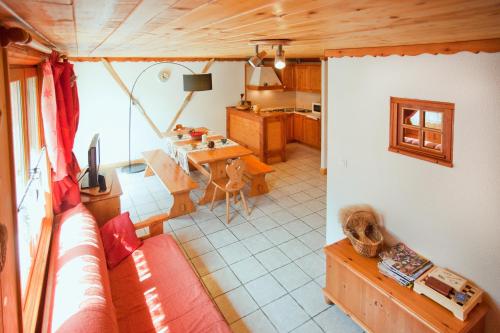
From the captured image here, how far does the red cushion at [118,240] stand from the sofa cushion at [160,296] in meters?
0.06

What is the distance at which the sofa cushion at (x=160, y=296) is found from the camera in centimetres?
221

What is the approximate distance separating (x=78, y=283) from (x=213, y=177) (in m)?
3.09

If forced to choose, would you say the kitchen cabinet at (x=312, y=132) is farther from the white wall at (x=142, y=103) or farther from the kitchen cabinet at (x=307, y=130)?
the white wall at (x=142, y=103)

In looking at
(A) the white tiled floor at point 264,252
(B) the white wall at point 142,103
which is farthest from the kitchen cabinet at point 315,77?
(A) the white tiled floor at point 264,252

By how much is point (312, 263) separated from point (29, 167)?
8.80ft

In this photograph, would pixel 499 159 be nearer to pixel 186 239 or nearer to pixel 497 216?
pixel 497 216

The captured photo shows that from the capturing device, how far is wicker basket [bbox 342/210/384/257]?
2652 mm

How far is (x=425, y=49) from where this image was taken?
2.22 meters

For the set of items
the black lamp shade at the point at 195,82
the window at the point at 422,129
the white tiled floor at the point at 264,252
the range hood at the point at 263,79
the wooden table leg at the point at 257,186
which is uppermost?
the range hood at the point at 263,79

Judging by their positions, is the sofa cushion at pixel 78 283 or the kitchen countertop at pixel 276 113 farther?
the kitchen countertop at pixel 276 113

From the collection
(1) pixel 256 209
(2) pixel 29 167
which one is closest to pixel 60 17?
(2) pixel 29 167

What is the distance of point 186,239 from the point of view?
161 inches

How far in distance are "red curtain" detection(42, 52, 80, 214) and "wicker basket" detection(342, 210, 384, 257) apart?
7.53 ft

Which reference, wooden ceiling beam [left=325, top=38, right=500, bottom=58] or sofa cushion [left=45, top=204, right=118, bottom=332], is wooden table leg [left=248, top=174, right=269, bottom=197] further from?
sofa cushion [left=45, top=204, right=118, bottom=332]
